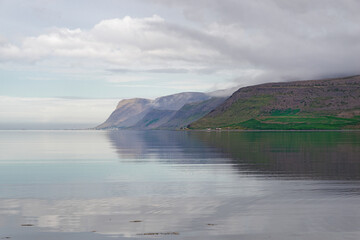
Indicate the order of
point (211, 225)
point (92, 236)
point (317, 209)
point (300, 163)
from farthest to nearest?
1. point (300, 163)
2. point (317, 209)
3. point (211, 225)
4. point (92, 236)

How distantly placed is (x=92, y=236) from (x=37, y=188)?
17.1 meters

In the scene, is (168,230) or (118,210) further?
(118,210)

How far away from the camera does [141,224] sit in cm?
2148

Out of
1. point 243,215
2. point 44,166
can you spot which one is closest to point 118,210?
point 243,215

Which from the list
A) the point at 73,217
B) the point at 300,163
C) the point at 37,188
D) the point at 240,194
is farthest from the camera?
the point at 300,163

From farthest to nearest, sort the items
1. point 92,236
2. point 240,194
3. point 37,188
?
point 37,188 < point 240,194 < point 92,236

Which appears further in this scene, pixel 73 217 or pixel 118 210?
pixel 118 210

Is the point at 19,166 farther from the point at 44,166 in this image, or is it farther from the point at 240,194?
the point at 240,194

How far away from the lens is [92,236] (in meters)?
19.4

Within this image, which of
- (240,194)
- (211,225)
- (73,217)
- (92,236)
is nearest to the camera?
(92,236)

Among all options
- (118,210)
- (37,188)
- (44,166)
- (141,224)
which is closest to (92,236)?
(141,224)

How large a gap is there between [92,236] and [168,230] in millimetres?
3730

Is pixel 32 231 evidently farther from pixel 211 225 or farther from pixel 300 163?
pixel 300 163

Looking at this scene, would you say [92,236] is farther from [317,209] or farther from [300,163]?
[300,163]
